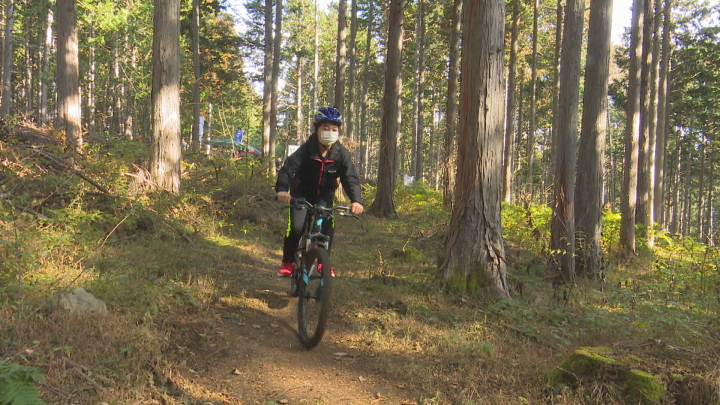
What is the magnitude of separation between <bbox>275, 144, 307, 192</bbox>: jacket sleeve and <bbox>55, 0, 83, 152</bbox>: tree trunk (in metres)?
9.09

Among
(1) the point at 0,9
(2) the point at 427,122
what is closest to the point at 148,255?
(1) the point at 0,9

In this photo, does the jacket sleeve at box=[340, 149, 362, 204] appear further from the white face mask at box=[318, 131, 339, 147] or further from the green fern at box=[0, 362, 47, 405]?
the green fern at box=[0, 362, 47, 405]

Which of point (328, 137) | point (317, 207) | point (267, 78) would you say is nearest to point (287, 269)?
point (317, 207)

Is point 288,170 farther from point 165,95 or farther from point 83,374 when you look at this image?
point 165,95

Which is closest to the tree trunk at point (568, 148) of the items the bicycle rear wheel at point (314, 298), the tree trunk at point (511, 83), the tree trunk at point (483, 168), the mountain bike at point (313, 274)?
the tree trunk at point (483, 168)

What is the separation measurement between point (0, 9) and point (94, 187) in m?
28.3

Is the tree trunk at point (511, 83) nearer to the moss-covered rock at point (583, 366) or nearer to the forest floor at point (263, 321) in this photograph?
the forest floor at point (263, 321)

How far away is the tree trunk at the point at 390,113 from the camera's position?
12.1 m

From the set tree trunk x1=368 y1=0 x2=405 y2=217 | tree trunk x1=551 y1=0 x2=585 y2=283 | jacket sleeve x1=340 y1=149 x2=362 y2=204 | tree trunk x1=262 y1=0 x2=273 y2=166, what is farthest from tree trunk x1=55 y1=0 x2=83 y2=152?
tree trunk x1=551 y1=0 x2=585 y2=283

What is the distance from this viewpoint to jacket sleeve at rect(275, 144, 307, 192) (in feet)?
14.8

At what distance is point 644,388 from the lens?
2961 mm

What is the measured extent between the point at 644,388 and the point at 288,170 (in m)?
3.57

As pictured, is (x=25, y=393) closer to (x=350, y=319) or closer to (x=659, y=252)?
(x=350, y=319)

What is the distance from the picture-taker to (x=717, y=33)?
2231 cm
